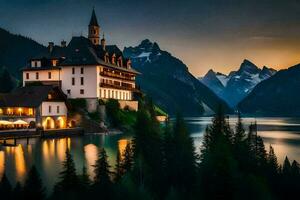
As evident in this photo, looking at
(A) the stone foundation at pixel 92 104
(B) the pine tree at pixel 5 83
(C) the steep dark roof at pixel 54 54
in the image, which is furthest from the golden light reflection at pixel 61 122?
(B) the pine tree at pixel 5 83

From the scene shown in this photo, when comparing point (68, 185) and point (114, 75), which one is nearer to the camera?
point (68, 185)

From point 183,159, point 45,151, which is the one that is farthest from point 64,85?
point 183,159

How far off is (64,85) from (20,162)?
62801 millimetres

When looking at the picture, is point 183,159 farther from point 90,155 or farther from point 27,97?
point 27,97

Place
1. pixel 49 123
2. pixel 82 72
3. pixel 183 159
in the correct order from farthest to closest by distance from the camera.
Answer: pixel 82 72, pixel 49 123, pixel 183 159

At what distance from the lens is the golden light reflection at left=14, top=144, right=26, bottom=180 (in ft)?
157

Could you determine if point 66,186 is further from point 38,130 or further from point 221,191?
point 38,130

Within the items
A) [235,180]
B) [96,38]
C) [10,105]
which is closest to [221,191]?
[235,180]

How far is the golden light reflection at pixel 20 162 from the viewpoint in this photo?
157ft

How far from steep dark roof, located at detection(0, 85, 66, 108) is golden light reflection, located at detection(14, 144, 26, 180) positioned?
2604 cm

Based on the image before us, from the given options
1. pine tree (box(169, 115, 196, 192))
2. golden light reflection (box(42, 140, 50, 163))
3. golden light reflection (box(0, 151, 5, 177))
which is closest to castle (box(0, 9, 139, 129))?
golden light reflection (box(42, 140, 50, 163))

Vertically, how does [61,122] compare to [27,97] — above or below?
below

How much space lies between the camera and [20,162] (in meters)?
56.9

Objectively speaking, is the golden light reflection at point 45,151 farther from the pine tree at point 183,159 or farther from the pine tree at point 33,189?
the pine tree at point 33,189
